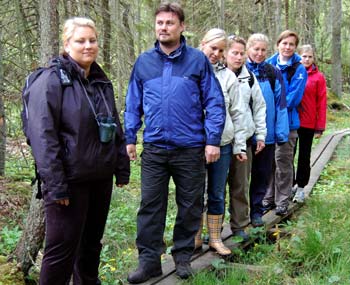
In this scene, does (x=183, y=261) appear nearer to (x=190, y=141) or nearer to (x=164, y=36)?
(x=190, y=141)

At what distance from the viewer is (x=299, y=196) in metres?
6.69

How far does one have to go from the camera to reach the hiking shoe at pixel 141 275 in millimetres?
3956

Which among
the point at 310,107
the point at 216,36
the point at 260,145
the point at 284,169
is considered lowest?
the point at 284,169

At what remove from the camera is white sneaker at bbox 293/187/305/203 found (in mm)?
6634

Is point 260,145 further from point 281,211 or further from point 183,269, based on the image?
point 183,269

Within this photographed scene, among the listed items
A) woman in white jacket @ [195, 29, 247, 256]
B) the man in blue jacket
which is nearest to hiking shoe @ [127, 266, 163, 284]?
the man in blue jacket

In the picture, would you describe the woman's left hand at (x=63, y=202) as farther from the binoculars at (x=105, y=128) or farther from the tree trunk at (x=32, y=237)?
the tree trunk at (x=32, y=237)

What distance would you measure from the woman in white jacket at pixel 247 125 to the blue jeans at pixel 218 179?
42 centimetres

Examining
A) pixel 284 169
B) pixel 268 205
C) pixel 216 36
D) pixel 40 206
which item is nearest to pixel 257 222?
pixel 268 205

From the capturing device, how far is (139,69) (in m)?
4.00

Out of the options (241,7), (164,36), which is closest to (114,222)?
(164,36)

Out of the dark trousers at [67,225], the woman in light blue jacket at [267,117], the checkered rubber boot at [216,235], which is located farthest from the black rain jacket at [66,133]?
the woman in light blue jacket at [267,117]

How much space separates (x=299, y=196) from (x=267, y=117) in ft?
5.67

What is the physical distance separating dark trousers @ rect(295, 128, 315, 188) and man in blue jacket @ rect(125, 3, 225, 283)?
2.98 m
